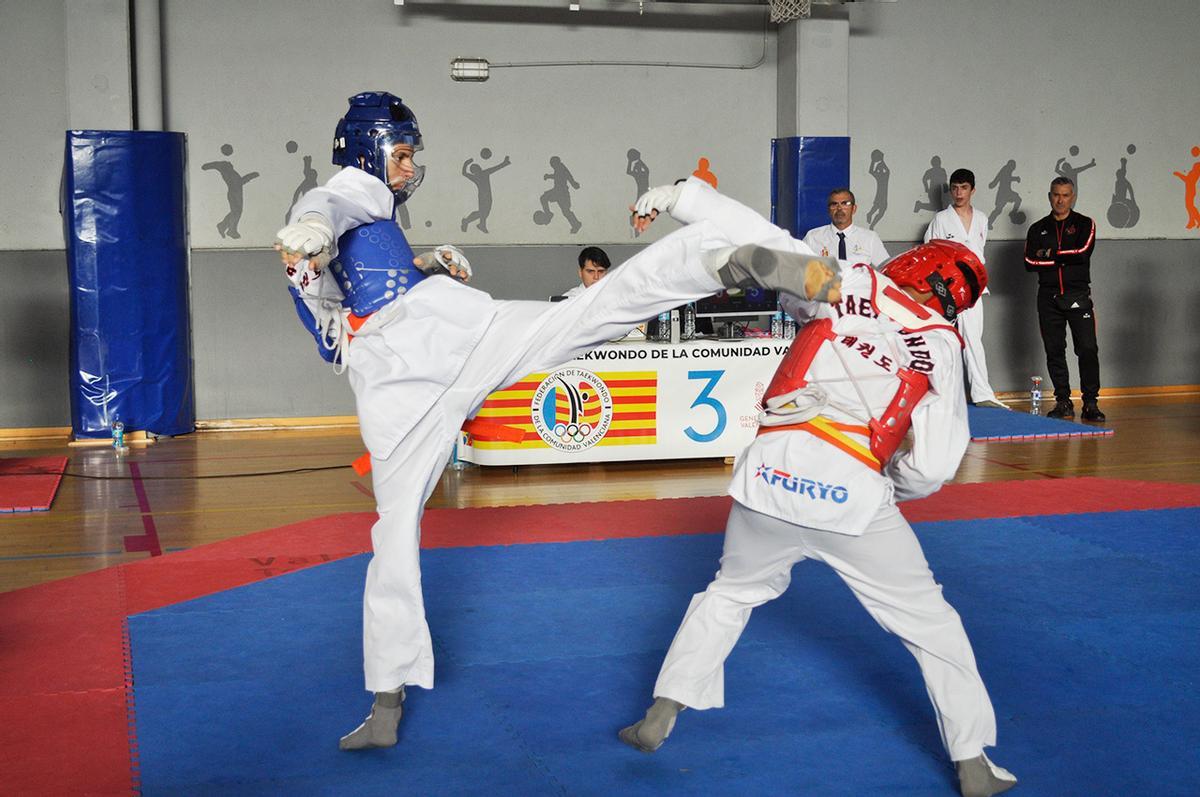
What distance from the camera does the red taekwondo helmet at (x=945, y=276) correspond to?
9.71ft

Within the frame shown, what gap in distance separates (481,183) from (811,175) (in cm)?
273

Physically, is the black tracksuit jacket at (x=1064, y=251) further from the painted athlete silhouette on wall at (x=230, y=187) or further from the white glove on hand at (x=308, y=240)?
the white glove on hand at (x=308, y=240)

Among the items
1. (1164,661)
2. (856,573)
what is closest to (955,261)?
(856,573)

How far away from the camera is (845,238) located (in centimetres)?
902

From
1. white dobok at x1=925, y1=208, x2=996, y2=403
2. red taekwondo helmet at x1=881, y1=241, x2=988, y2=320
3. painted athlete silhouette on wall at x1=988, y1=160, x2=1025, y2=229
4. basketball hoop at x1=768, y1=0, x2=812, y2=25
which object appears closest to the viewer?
red taekwondo helmet at x1=881, y1=241, x2=988, y2=320

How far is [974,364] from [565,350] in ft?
23.8

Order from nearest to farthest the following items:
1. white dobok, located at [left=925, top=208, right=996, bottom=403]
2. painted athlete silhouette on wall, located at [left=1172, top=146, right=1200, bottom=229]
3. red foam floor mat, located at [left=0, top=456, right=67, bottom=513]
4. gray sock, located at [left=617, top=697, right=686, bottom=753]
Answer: gray sock, located at [left=617, top=697, right=686, bottom=753] → red foam floor mat, located at [left=0, top=456, right=67, bottom=513] → white dobok, located at [left=925, top=208, right=996, bottom=403] → painted athlete silhouette on wall, located at [left=1172, top=146, right=1200, bottom=229]

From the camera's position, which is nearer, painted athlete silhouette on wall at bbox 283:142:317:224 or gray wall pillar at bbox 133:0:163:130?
gray wall pillar at bbox 133:0:163:130

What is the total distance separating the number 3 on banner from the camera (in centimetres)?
731

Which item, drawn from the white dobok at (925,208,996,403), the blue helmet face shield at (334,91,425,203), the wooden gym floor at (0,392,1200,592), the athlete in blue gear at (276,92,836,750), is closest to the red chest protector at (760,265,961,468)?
the athlete in blue gear at (276,92,836,750)

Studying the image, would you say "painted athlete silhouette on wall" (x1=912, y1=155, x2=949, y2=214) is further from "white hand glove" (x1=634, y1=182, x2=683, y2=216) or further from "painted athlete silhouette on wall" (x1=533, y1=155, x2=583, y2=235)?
"white hand glove" (x1=634, y1=182, x2=683, y2=216)

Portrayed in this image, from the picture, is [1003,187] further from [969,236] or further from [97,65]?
[97,65]

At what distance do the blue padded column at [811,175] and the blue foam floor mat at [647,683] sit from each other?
5155 mm

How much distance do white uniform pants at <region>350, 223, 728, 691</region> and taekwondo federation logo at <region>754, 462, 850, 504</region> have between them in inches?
21.2
